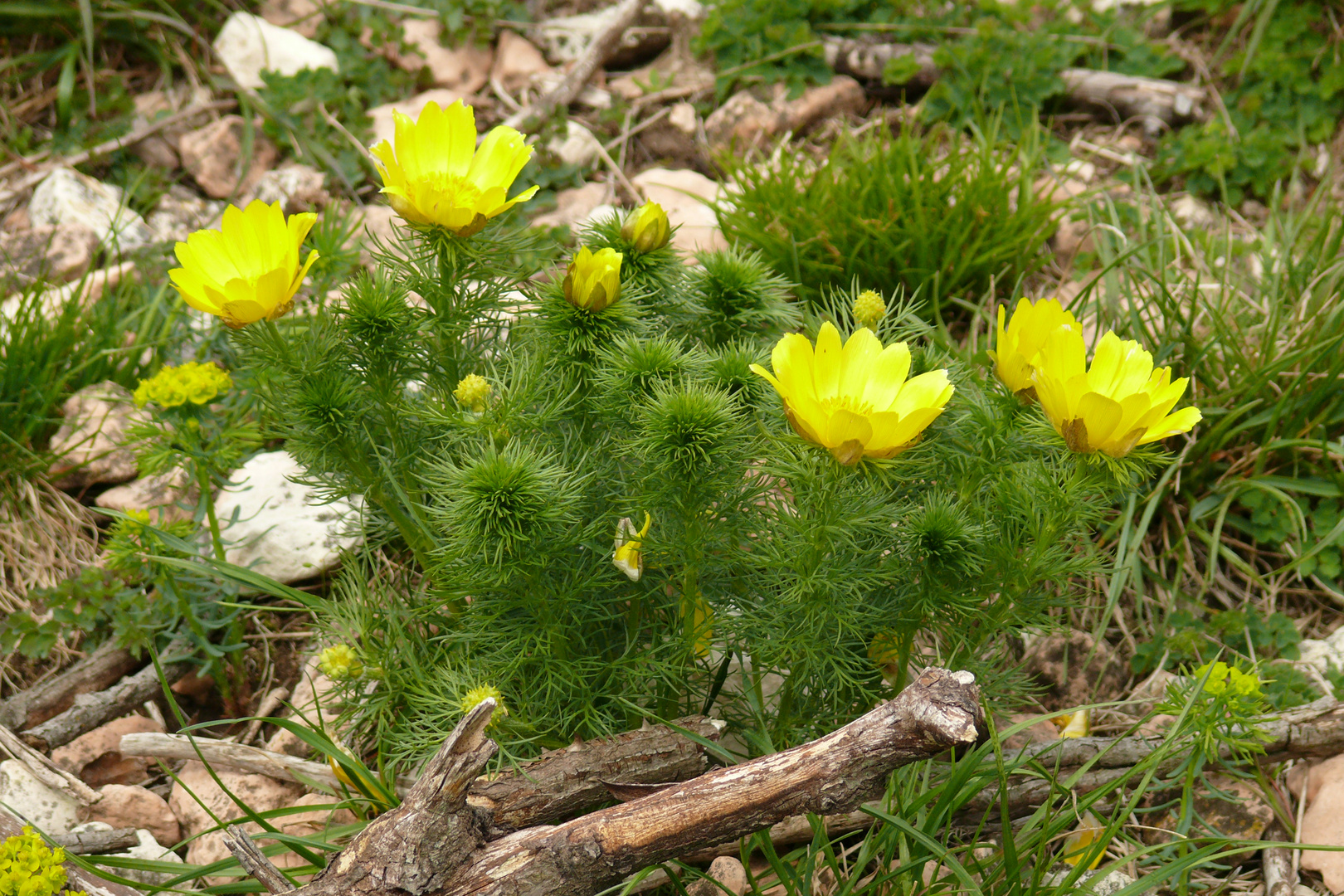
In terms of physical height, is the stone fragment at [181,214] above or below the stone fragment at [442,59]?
below

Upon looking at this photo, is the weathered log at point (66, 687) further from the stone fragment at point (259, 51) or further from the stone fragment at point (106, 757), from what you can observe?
the stone fragment at point (259, 51)

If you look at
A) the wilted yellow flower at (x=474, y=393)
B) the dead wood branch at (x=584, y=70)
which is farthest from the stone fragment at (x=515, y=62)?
the wilted yellow flower at (x=474, y=393)

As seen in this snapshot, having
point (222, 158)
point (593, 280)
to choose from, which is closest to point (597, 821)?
point (593, 280)

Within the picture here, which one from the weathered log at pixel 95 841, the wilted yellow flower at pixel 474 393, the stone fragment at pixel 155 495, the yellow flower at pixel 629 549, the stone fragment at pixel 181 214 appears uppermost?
the wilted yellow flower at pixel 474 393

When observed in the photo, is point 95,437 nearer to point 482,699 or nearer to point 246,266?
point 246,266

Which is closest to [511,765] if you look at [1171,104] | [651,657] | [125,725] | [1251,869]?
[651,657]

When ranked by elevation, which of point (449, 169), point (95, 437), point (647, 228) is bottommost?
point (95, 437)

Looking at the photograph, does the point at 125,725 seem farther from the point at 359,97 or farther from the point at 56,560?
the point at 359,97
